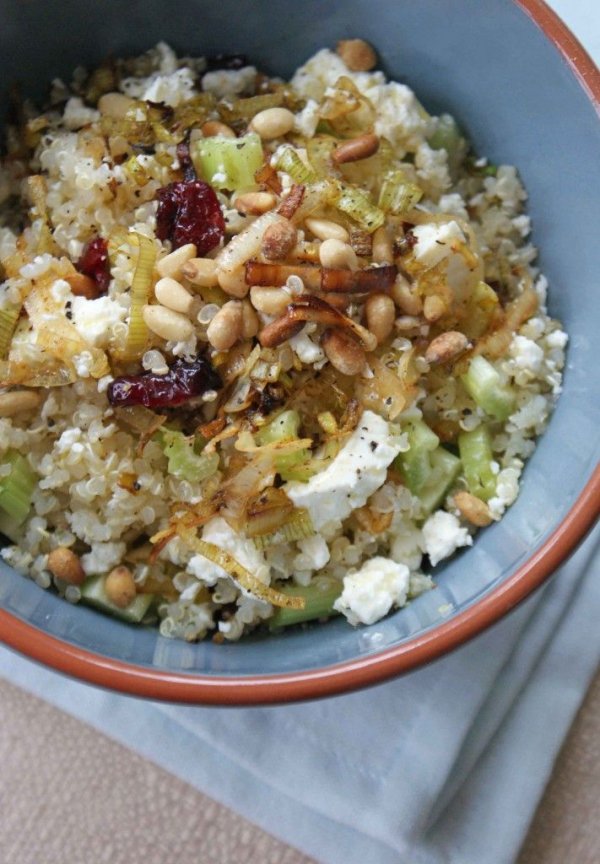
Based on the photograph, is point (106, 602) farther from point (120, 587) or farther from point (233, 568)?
point (233, 568)

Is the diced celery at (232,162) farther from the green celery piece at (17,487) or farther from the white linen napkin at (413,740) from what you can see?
the white linen napkin at (413,740)

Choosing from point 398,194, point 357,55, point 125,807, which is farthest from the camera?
point 125,807

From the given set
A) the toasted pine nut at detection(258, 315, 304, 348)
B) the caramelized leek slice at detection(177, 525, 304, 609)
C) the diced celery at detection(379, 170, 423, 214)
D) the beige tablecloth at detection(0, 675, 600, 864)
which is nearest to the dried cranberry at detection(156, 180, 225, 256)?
the toasted pine nut at detection(258, 315, 304, 348)

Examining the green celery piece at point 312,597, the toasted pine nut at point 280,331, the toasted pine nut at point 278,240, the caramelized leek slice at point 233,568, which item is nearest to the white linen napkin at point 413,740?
the green celery piece at point 312,597

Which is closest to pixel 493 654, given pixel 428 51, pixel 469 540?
pixel 469 540

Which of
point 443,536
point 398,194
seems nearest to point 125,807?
point 443,536

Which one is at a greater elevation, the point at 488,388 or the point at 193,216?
the point at 488,388
